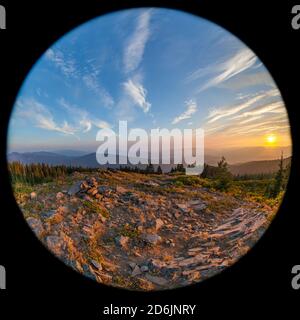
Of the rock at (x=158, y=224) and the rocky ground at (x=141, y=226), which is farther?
the rock at (x=158, y=224)

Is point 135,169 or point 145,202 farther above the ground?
point 135,169

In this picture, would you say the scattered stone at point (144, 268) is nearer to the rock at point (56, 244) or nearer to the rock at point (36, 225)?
the rock at point (56, 244)

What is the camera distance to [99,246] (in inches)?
95.4

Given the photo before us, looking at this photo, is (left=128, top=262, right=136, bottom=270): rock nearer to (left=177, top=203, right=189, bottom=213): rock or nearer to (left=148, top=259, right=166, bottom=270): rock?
(left=148, top=259, right=166, bottom=270): rock

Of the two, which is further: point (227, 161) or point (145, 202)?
point (145, 202)

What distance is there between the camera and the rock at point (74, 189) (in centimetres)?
249

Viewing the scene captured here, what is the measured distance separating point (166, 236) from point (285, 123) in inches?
57.5

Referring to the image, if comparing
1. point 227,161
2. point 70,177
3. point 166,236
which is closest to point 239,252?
point 166,236

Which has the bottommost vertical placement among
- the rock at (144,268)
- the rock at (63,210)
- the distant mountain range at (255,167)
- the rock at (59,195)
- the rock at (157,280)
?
the rock at (157,280)

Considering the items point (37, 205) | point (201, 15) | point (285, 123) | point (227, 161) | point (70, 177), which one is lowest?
point (37, 205)

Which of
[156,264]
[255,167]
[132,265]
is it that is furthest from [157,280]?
[255,167]

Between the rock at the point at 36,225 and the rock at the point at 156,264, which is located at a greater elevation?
the rock at the point at 36,225

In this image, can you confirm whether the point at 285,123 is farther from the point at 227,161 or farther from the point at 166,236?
the point at 166,236

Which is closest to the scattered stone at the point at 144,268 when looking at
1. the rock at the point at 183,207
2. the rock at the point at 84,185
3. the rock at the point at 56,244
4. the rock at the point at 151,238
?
the rock at the point at 151,238
